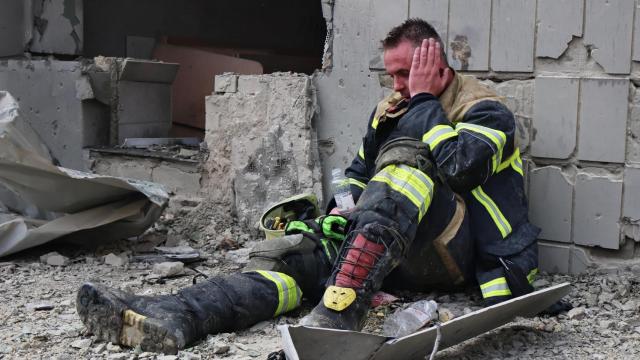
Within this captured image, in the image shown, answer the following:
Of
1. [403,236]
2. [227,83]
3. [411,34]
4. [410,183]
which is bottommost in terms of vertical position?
[403,236]

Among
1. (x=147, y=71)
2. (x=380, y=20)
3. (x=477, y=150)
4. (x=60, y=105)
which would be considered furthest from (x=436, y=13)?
(x=60, y=105)

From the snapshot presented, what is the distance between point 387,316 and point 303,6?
6.20 metres

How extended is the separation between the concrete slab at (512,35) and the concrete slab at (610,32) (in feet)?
0.78

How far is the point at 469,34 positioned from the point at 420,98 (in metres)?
0.76

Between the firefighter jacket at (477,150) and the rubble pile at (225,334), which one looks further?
the firefighter jacket at (477,150)

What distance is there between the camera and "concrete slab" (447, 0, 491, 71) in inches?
130

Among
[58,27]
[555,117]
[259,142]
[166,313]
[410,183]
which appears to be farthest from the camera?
[58,27]

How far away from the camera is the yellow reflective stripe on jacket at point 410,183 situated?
2.38 m

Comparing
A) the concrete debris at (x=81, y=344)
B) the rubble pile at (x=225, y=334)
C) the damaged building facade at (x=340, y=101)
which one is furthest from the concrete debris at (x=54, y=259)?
the concrete debris at (x=81, y=344)

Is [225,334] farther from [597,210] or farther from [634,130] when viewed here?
[634,130]

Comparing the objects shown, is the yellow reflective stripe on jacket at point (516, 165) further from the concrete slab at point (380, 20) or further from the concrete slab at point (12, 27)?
the concrete slab at point (12, 27)

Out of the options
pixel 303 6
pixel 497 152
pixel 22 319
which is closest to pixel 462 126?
pixel 497 152

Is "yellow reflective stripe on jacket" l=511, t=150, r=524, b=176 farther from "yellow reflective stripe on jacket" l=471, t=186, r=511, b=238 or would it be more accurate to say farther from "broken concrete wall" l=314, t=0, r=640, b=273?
"broken concrete wall" l=314, t=0, r=640, b=273

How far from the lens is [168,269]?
334cm
